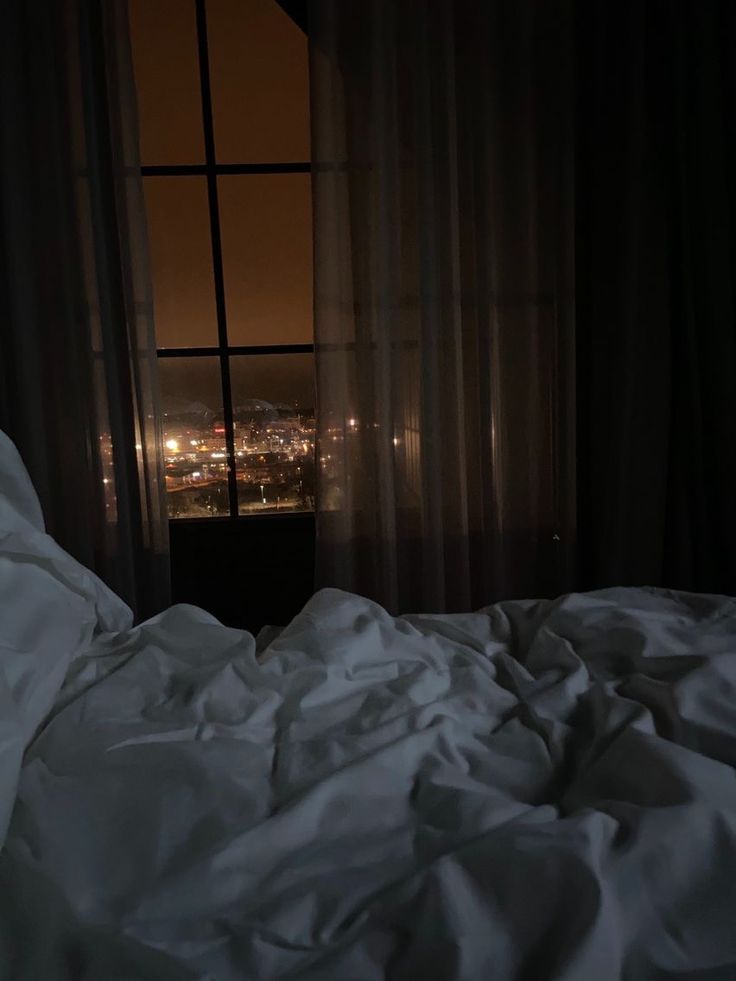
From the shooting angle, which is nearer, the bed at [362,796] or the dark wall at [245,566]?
the bed at [362,796]

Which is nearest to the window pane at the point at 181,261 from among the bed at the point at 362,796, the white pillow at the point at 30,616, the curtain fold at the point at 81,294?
the curtain fold at the point at 81,294

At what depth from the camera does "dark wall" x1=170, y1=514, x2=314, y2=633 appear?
2730 mm

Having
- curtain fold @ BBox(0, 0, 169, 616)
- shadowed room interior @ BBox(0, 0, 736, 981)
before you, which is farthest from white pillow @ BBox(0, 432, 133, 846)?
curtain fold @ BBox(0, 0, 169, 616)

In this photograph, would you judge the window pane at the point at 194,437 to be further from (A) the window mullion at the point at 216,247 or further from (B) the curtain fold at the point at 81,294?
(B) the curtain fold at the point at 81,294

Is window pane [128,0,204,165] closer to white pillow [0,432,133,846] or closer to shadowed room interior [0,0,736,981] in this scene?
shadowed room interior [0,0,736,981]

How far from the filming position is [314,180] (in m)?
2.46

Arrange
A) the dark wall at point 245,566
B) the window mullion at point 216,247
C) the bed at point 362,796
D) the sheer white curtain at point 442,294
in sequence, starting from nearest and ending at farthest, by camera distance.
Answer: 1. the bed at point 362,796
2. the sheer white curtain at point 442,294
3. the window mullion at point 216,247
4. the dark wall at point 245,566

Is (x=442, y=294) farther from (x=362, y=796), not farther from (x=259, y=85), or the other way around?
(x=362, y=796)

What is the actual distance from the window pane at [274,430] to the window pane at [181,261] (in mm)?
195

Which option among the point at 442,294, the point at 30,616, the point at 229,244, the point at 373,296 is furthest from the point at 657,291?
the point at 30,616

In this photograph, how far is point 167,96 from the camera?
8.79 feet

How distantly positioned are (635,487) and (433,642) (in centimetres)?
159

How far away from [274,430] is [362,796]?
7.08ft

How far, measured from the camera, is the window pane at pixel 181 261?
2691mm
